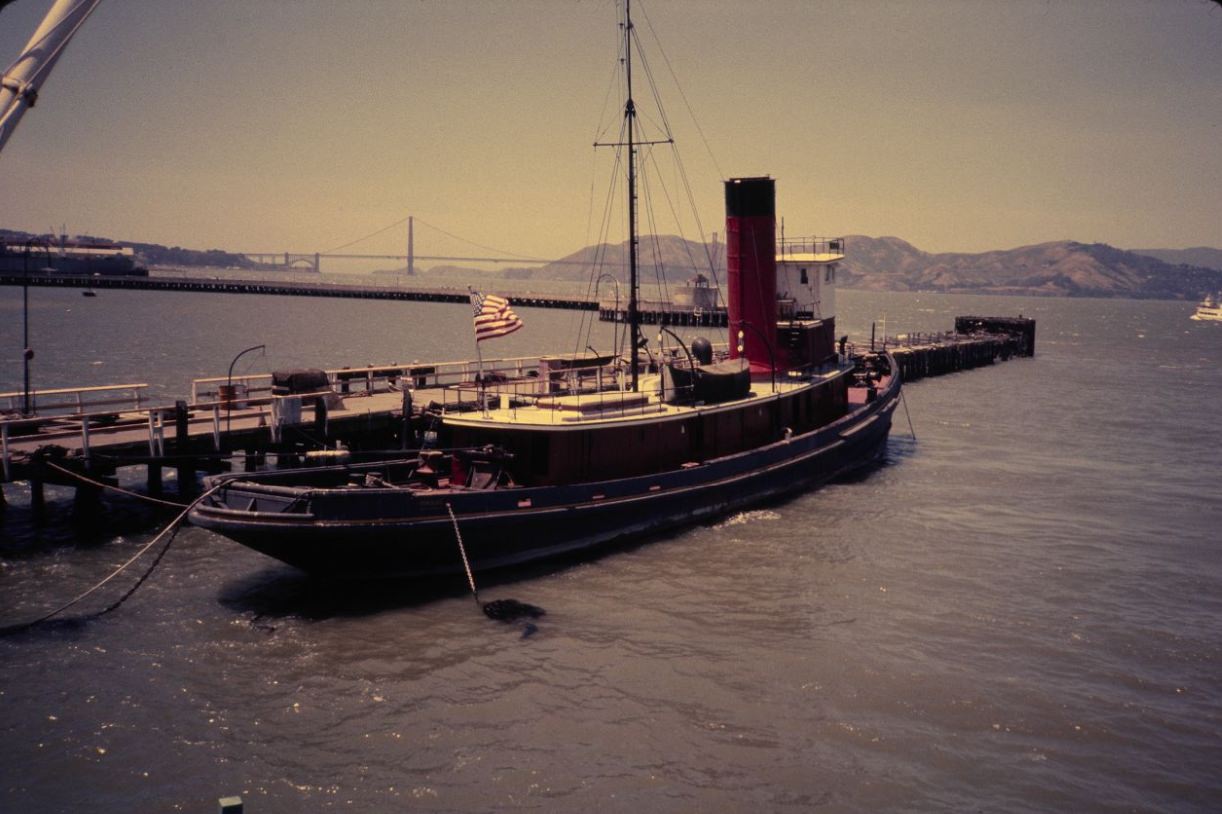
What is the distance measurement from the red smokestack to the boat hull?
5.02 meters

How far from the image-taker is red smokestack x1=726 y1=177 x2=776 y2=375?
92.0ft

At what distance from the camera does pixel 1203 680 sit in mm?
15414

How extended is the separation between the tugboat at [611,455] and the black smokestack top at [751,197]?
0.12 feet

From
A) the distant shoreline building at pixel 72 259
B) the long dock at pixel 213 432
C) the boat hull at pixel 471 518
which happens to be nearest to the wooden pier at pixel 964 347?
the long dock at pixel 213 432

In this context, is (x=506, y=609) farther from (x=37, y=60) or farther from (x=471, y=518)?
(x=37, y=60)

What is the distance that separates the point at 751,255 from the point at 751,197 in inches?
69.6

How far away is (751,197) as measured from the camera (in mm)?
28047

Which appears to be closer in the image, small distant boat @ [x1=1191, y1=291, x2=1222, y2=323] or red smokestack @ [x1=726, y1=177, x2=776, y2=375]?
red smokestack @ [x1=726, y1=177, x2=776, y2=375]

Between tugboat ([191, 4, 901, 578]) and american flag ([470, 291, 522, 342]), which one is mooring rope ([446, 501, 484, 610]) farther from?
american flag ([470, 291, 522, 342])

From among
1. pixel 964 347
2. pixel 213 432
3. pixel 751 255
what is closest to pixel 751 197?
pixel 751 255

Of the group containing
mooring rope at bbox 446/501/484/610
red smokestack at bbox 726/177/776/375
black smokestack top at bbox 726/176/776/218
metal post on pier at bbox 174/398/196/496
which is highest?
black smokestack top at bbox 726/176/776/218

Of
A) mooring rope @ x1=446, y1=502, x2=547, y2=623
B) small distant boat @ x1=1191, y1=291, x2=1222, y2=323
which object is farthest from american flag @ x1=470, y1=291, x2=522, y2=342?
small distant boat @ x1=1191, y1=291, x2=1222, y2=323

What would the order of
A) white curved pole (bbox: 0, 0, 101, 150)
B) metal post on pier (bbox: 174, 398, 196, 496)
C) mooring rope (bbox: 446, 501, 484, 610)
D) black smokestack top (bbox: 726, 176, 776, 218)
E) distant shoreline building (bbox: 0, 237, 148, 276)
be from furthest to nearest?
distant shoreline building (bbox: 0, 237, 148, 276) → black smokestack top (bbox: 726, 176, 776, 218) → metal post on pier (bbox: 174, 398, 196, 496) → mooring rope (bbox: 446, 501, 484, 610) → white curved pole (bbox: 0, 0, 101, 150)

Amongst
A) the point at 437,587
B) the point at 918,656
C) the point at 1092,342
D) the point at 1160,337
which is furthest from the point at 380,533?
the point at 1160,337
